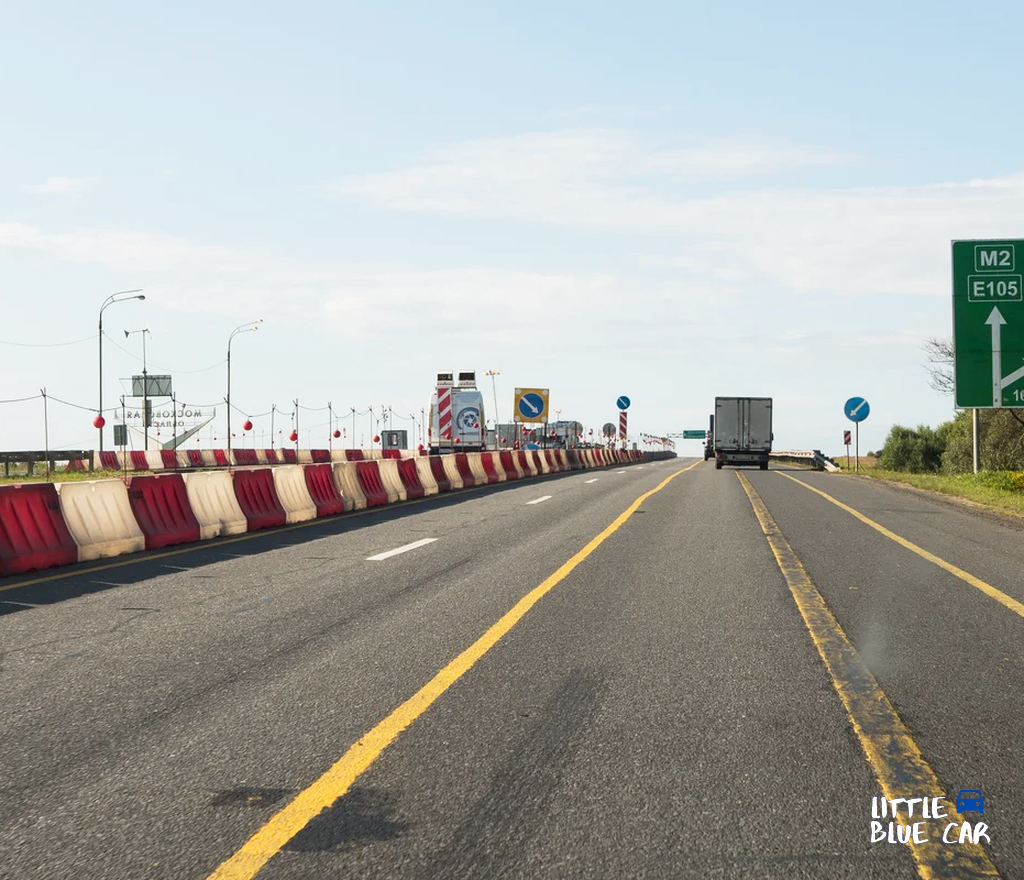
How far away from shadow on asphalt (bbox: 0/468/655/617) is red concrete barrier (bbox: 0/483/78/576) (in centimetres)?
18

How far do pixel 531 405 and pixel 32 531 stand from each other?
3981cm

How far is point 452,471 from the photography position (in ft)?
88.0

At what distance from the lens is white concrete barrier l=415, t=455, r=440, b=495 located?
24.1 m

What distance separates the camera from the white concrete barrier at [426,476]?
79.1 ft

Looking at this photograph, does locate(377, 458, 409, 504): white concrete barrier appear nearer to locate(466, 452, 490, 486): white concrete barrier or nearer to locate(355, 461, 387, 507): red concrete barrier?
locate(355, 461, 387, 507): red concrete barrier

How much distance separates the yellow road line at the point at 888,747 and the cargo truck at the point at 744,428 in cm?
3657

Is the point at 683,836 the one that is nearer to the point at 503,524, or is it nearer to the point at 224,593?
Result: the point at 224,593

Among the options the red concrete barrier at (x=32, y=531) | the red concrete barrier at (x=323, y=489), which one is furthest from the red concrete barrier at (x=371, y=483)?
the red concrete barrier at (x=32, y=531)

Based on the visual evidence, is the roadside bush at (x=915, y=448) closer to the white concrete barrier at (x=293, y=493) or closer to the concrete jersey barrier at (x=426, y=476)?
the concrete jersey barrier at (x=426, y=476)

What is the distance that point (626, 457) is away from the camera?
6825 centimetres

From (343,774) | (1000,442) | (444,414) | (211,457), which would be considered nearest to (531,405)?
Result: (444,414)

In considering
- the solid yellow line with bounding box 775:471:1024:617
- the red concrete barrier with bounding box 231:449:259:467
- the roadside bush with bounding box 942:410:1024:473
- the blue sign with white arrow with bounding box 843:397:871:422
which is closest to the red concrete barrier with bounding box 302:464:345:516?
the solid yellow line with bounding box 775:471:1024:617

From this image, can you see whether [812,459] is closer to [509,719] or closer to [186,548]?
[186,548]

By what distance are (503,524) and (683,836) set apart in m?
11.9
